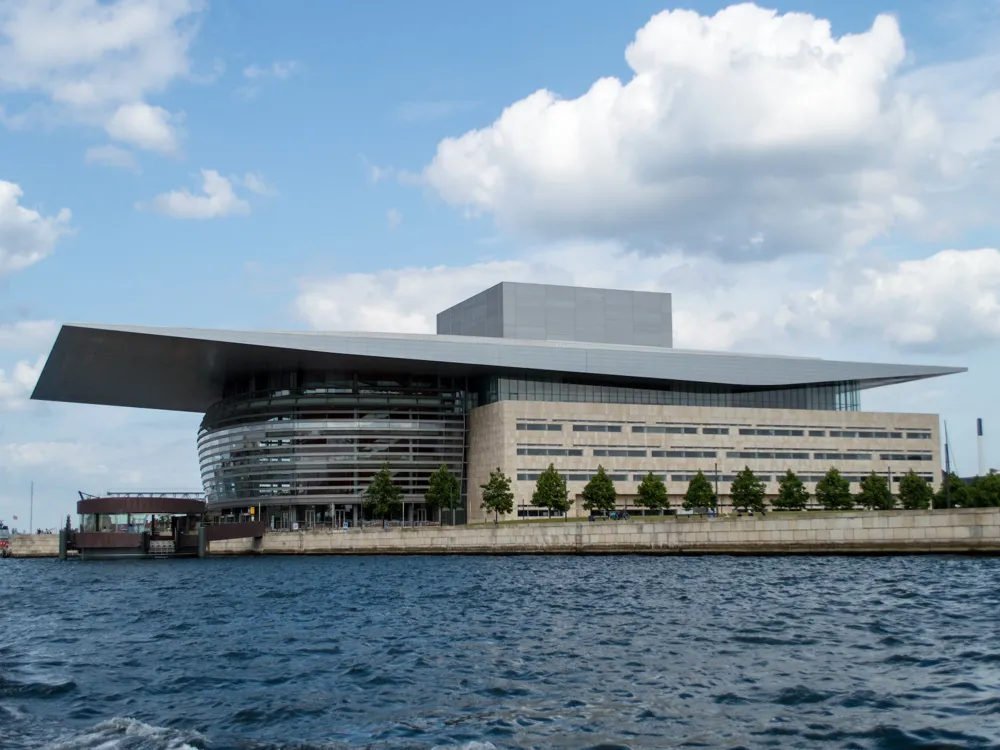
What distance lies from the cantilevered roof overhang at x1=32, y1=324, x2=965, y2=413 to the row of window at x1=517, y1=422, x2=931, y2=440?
373 cm

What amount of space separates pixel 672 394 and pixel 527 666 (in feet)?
236

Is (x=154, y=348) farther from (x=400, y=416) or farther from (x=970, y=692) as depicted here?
(x=970, y=692)

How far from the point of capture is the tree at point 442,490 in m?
80.4

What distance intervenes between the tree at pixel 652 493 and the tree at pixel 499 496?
918 centimetres

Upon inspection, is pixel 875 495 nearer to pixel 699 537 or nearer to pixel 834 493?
pixel 834 493

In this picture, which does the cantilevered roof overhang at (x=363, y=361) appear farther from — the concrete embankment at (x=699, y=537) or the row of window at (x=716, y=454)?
the concrete embankment at (x=699, y=537)

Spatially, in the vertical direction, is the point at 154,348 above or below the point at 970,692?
above

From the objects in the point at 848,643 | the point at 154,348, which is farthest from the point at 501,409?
the point at 848,643

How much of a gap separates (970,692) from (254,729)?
28.2ft

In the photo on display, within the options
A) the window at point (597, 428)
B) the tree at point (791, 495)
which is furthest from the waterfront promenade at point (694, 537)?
the tree at point (791, 495)

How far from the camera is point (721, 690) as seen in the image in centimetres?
1418

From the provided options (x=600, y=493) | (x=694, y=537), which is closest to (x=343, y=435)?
(x=600, y=493)

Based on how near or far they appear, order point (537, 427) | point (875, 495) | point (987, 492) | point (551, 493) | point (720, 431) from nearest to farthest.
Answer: point (987, 492)
point (551, 493)
point (875, 495)
point (537, 427)
point (720, 431)

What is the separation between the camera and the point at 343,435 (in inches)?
3371
